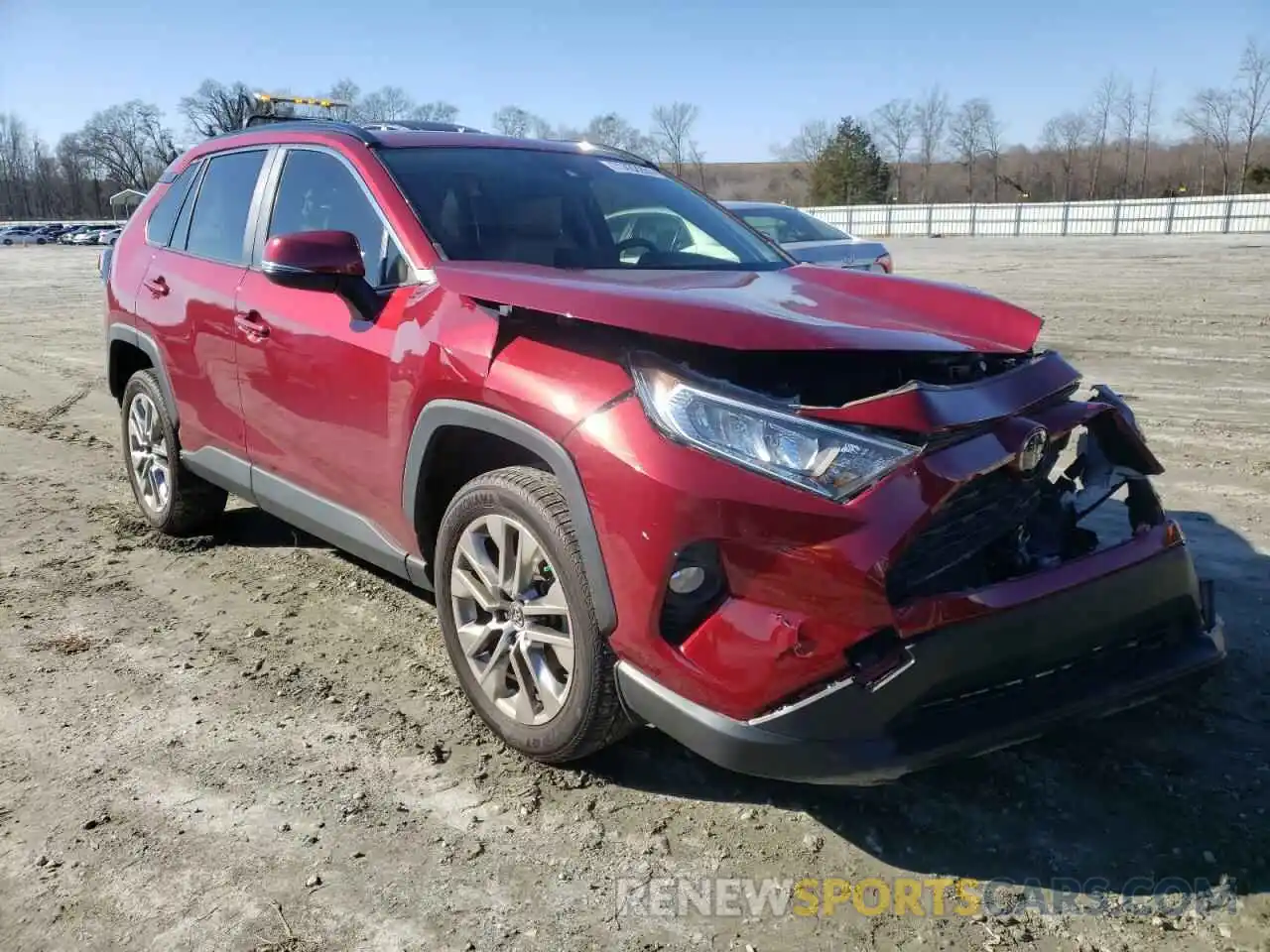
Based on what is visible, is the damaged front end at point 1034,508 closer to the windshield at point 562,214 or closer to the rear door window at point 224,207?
the windshield at point 562,214

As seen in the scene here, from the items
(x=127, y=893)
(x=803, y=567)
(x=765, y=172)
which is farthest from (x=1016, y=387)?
(x=765, y=172)

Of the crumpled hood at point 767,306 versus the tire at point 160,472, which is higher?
the crumpled hood at point 767,306

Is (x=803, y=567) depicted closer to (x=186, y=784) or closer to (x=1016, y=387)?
(x=1016, y=387)

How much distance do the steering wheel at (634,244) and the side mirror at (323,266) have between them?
0.95 m

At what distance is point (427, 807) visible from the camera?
271 cm

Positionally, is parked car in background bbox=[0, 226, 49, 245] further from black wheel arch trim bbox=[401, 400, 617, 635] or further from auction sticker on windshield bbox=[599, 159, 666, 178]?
black wheel arch trim bbox=[401, 400, 617, 635]

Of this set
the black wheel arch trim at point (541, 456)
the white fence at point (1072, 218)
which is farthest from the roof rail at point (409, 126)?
the white fence at point (1072, 218)

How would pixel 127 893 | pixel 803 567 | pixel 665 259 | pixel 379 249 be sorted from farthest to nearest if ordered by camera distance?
pixel 665 259
pixel 379 249
pixel 127 893
pixel 803 567

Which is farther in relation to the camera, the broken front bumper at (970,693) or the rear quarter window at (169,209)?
the rear quarter window at (169,209)

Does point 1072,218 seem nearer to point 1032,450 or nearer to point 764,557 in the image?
point 1032,450

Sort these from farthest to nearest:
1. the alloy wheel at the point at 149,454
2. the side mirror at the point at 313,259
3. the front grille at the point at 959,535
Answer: the alloy wheel at the point at 149,454
the side mirror at the point at 313,259
the front grille at the point at 959,535

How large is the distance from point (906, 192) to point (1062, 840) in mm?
99099

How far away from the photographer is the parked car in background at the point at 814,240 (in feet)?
30.9

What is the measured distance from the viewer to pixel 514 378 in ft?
8.71
